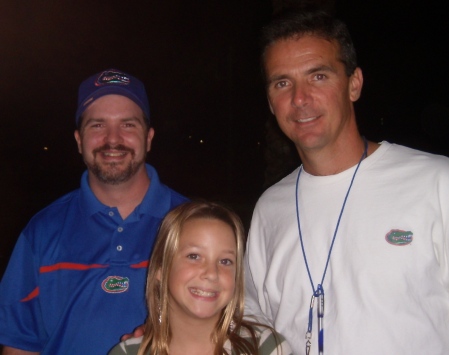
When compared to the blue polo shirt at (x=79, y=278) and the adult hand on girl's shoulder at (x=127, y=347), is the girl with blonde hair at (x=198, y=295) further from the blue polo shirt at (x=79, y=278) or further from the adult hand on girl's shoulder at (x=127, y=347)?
the blue polo shirt at (x=79, y=278)

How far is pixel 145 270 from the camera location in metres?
3.04

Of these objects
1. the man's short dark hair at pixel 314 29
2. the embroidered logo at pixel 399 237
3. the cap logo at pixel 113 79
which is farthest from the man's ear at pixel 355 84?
the cap logo at pixel 113 79

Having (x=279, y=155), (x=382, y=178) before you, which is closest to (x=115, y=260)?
(x=382, y=178)

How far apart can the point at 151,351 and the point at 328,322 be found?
91 centimetres

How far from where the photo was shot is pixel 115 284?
9.78ft

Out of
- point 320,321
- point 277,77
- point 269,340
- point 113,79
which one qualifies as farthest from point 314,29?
point 269,340

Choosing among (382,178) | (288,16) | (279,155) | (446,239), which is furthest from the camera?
(279,155)

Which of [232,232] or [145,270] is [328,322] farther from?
[145,270]

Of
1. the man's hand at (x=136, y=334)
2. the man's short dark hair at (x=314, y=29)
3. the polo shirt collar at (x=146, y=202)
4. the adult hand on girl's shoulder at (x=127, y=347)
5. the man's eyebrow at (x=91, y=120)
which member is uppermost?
the man's short dark hair at (x=314, y=29)

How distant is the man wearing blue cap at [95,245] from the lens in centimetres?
294

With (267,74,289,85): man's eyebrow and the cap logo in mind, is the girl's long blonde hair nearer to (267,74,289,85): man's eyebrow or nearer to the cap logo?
(267,74,289,85): man's eyebrow

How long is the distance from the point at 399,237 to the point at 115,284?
158 cm

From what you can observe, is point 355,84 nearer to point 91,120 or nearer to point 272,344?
point 272,344

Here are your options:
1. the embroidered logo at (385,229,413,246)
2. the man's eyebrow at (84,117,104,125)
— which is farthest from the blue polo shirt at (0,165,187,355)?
the embroidered logo at (385,229,413,246)
